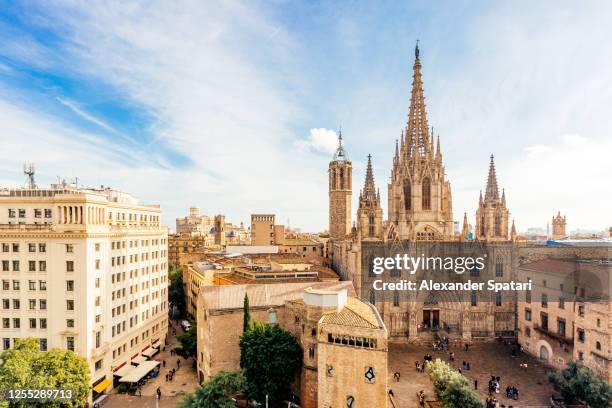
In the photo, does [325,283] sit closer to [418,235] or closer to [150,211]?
[418,235]

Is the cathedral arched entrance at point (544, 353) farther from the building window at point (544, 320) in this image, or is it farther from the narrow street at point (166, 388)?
the narrow street at point (166, 388)

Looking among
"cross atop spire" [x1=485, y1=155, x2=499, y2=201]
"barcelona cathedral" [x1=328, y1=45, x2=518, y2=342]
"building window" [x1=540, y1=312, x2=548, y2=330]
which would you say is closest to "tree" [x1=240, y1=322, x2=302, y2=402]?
"barcelona cathedral" [x1=328, y1=45, x2=518, y2=342]

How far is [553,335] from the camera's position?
43.9 m

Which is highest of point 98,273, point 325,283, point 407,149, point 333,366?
point 407,149

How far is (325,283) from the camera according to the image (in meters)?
44.9

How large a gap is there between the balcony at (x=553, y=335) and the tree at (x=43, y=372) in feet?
171

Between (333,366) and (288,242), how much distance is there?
6664cm

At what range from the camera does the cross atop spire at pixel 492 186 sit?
60.8m

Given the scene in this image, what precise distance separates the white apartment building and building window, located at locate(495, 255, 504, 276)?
2129 inches

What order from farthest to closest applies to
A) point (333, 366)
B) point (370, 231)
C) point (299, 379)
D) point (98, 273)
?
point (370, 231)
point (98, 273)
point (299, 379)
point (333, 366)

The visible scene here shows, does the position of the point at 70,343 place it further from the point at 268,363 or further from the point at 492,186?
the point at 492,186

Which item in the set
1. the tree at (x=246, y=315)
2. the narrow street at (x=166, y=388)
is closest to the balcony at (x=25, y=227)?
the narrow street at (x=166, y=388)

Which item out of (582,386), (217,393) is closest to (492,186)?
(582,386)

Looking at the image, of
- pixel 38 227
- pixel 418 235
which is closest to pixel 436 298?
pixel 418 235
